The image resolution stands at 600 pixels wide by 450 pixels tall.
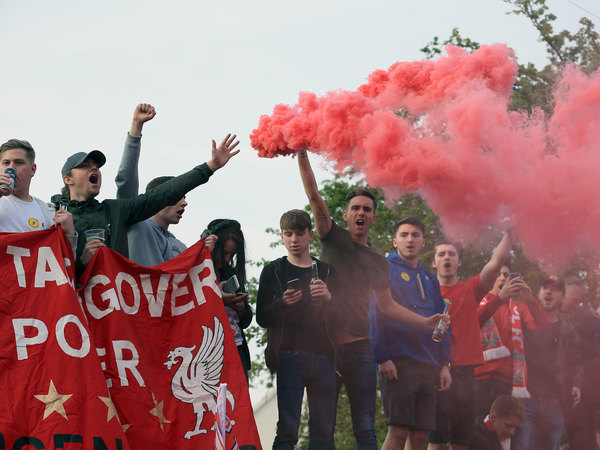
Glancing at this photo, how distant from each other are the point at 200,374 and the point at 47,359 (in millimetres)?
1160

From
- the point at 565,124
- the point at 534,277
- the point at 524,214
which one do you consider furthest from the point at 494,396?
the point at 534,277

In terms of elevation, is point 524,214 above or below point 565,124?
below

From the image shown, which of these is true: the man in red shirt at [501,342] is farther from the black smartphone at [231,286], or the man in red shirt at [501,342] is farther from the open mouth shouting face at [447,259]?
the black smartphone at [231,286]

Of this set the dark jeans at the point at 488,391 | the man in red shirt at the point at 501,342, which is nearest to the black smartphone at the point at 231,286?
the man in red shirt at the point at 501,342

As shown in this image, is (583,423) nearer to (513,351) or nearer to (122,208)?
(513,351)

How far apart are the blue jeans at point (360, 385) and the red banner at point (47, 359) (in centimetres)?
239

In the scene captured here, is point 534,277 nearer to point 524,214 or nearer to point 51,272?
point 524,214

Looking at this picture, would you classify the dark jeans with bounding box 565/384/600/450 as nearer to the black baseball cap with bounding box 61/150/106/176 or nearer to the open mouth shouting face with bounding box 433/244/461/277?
the open mouth shouting face with bounding box 433/244/461/277

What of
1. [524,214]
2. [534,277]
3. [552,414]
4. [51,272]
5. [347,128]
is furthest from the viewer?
[534,277]

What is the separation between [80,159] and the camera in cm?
614

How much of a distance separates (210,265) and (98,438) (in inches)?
66.4

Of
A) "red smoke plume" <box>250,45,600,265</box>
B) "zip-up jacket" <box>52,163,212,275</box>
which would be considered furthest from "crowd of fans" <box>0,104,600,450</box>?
"red smoke plume" <box>250,45,600,265</box>

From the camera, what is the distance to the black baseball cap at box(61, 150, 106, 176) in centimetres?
614

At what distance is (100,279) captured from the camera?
5.80 m
